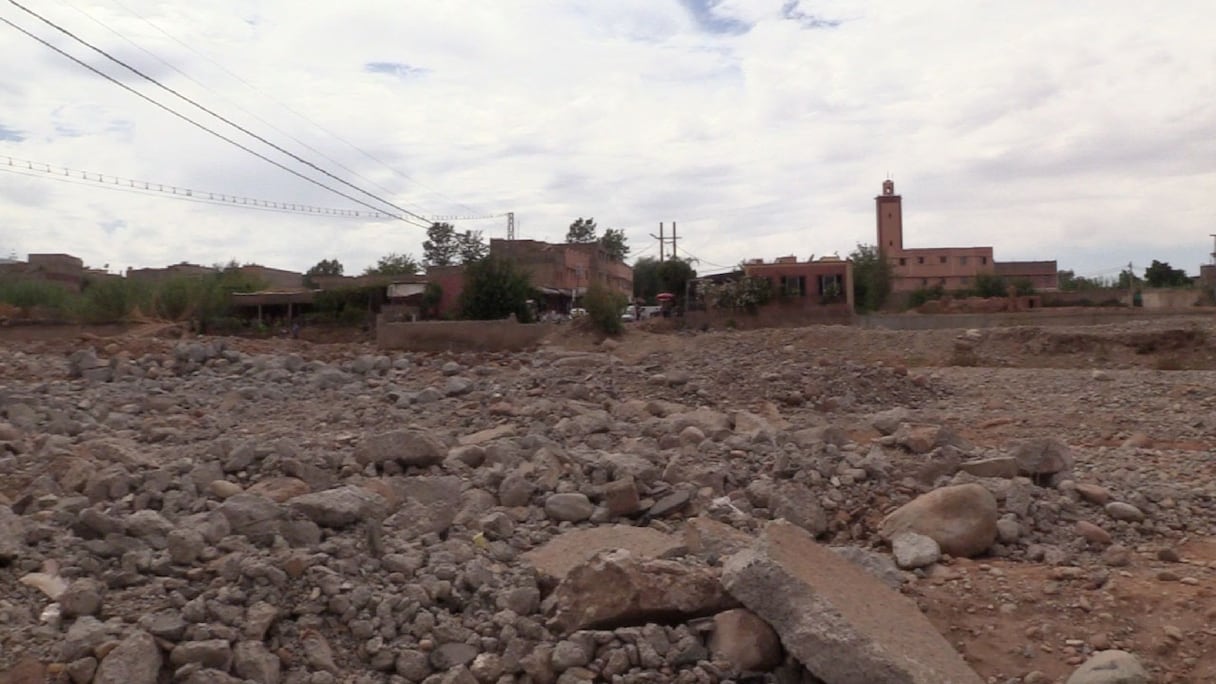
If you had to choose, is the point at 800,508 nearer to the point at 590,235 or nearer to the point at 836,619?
the point at 836,619

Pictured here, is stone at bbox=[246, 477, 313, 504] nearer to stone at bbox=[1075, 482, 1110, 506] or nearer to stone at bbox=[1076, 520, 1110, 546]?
stone at bbox=[1076, 520, 1110, 546]

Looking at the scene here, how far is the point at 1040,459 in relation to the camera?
23.3 feet

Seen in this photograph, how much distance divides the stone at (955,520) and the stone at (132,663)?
3682mm

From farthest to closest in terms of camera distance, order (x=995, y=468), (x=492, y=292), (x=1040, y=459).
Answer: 1. (x=492, y=292)
2. (x=1040, y=459)
3. (x=995, y=468)

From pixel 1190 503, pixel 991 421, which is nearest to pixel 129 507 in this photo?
pixel 1190 503

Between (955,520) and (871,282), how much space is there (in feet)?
135

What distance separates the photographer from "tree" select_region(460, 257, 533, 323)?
31203 mm

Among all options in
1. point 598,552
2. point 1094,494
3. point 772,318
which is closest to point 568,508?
point 598,552

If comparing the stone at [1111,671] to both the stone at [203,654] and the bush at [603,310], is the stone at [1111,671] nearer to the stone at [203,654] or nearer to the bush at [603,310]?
the stone at [203,654]

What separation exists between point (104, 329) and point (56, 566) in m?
25.7

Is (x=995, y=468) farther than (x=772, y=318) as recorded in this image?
No

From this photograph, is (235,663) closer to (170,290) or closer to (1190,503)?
(1190,503)

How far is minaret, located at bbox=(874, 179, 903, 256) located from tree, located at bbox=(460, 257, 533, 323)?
42.6 m

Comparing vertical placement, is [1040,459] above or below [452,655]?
above
